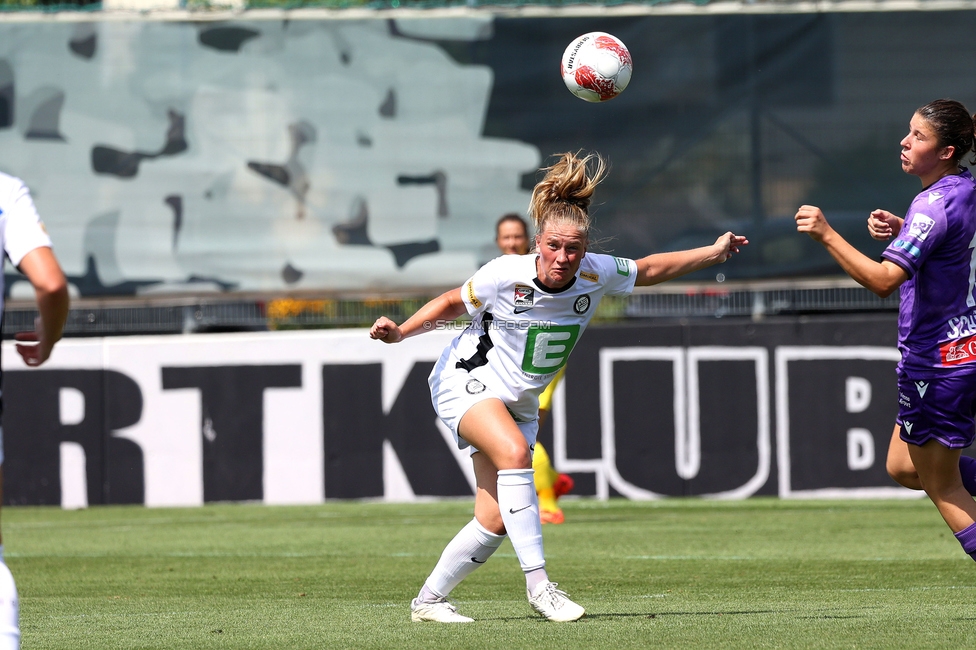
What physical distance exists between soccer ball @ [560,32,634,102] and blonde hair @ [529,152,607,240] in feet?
6.43

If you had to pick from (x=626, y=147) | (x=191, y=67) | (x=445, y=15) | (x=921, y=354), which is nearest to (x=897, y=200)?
(x=626, y=147)

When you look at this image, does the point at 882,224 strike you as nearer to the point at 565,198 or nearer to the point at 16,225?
the point at 565,198

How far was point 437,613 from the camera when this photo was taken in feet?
19.0

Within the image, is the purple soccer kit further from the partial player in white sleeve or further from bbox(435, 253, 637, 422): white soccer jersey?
the partial player in white sleeve

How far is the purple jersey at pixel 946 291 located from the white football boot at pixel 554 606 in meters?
1.69

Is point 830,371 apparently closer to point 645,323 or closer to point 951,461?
point 645,323

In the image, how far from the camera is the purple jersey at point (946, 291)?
17.7 ft

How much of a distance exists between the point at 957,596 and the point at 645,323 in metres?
7.13

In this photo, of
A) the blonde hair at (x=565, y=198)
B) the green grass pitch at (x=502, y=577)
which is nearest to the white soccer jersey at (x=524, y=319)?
the blonde hair at (x=565, y=198)

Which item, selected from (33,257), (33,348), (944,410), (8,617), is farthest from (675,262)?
(8,617)

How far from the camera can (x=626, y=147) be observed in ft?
46.9

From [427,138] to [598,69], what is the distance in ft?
22.4

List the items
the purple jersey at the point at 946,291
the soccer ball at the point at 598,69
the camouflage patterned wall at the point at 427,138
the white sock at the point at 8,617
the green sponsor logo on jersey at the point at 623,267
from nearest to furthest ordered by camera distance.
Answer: the white sock at the point at 8,617
the purple jersey at the point at 946,291
the green sponsor logo on jersey at the point at 623,267
the soccer ball at the point at 598,69
the camouflage patterned wall at the point at 427,138

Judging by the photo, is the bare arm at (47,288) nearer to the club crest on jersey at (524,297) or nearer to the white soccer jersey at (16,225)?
the white soccer jersey at (16,225)
